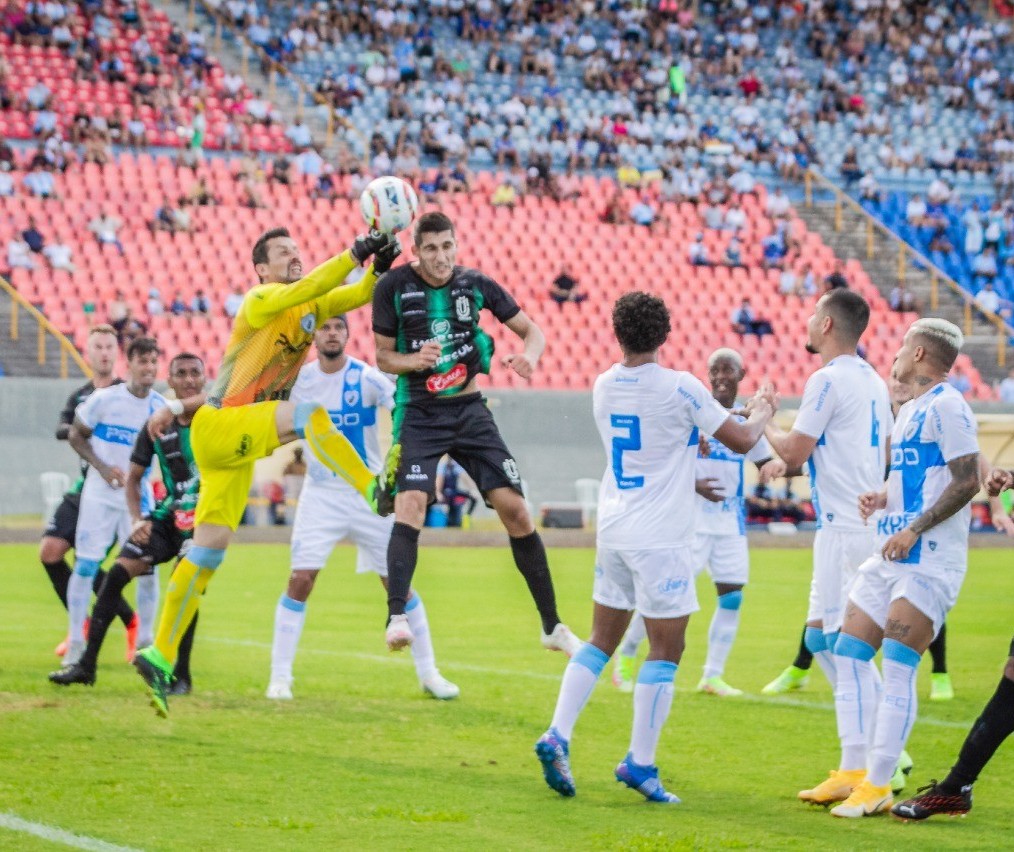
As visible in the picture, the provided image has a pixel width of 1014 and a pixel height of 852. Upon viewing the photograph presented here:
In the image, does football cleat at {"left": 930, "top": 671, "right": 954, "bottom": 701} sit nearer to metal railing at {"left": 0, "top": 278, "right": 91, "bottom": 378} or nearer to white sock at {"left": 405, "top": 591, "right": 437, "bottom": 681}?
white sock at {"left": 405, "top": 591, "right": 437, "bottom": 681}

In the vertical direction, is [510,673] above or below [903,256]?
above

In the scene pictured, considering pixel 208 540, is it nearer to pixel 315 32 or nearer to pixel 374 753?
pixel 374 753

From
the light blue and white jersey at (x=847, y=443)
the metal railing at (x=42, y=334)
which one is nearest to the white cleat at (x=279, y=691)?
the light blue and white jersey at (x=847, y=443)

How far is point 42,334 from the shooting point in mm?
27766

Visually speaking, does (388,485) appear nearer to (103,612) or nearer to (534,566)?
(534,566)

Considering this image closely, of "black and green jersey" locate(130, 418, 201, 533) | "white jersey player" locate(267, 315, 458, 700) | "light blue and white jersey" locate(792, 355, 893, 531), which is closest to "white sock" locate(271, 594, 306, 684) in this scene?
"white jersey player" locate(267, 315, 458, 700)

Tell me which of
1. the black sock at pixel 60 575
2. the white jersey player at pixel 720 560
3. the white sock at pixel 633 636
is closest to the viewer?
the white sock at pixel 633 636

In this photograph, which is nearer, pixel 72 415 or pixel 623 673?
pixel 623 673

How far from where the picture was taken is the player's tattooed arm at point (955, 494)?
689 centimetres

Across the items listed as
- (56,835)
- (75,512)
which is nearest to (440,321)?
(56,835)

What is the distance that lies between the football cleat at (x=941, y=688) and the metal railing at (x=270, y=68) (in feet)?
86.7

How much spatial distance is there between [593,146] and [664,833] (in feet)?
107

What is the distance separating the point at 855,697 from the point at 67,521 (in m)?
6.81

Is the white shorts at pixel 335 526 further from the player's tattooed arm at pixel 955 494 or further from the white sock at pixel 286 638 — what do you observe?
the player's tattooed arm at pixel 955 494
